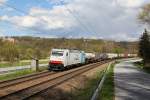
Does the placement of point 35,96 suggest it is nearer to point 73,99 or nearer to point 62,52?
point 73,99

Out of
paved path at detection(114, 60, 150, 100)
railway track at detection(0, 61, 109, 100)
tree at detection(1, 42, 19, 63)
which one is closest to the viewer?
paved path at detection(114, 60, 150, 100)

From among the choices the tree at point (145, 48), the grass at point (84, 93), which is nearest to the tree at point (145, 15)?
the tree at point (145, 48)

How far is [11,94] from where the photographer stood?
19.1 metres

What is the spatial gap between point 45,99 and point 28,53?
235 feet

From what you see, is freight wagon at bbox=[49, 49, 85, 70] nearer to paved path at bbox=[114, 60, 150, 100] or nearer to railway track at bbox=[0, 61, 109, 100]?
railway track at bbox=[0, 61, 109, 100]

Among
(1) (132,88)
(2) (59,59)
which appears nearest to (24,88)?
(1) (132,88)

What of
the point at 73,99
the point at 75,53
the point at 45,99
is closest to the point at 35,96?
the point at 45,99

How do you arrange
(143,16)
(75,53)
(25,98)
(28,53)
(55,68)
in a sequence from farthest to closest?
1. (28,53)
2. (143,16)
3. (75,53)
4. (55,68)
5. (25,98)

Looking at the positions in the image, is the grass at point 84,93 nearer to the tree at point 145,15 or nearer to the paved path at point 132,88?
the paved path at point 132,88

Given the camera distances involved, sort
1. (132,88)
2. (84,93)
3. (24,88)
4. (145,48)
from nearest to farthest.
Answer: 1. (84,93)
2. (132,88)
3. (24,88)
4. (145,48)

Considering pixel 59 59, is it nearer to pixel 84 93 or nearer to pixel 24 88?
pixel 24 88

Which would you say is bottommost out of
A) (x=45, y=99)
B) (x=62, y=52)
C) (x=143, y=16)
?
(x=45, y=99)

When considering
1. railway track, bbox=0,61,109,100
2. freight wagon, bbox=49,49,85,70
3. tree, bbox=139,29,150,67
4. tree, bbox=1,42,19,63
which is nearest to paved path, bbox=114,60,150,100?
railway track, bbox=0,61,109,100

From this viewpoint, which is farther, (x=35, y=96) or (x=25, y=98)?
(x=35, y=96)
